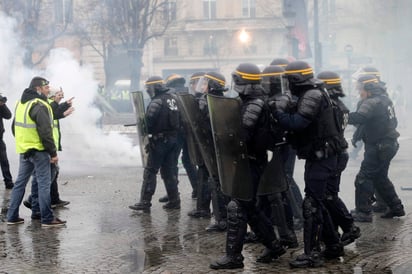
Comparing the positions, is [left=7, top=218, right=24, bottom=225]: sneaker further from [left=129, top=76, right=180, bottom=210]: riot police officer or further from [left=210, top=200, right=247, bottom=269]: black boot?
[left=210, top=200, right=247, bottom=269]: black boot

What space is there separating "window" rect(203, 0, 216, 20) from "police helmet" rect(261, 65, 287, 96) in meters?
46.2

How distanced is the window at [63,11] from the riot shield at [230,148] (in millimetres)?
25056

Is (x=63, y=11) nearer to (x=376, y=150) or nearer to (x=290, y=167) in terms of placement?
(x=376, y=150)

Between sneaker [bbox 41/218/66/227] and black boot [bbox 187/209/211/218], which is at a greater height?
sneaker [bbox 41/218/66/227]

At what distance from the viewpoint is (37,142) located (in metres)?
8.79

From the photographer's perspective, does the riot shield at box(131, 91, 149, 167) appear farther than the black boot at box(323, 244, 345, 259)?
Yes

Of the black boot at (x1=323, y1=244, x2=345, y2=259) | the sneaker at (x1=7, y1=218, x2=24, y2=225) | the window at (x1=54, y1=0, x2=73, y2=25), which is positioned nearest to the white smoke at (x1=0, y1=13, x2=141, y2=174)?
the sneaker at (x1=7, y1=218, x2=24, y2=225)

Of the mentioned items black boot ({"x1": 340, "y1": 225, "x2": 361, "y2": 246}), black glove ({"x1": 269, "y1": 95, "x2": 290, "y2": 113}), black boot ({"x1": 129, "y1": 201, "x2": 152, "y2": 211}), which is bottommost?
black boot ({"x1": 129, "y1": 201, "x2": 152, "y2": 211})

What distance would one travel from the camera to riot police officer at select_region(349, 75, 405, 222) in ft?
29.0

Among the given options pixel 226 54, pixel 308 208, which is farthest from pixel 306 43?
pixel 226 54

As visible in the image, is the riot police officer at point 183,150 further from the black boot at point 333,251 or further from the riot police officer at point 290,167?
the black boot at point 333,251

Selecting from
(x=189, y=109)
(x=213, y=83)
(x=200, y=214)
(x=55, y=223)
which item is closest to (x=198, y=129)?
(x=189, y=109)

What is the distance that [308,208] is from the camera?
271 inches

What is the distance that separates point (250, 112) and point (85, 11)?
86.1 ft
